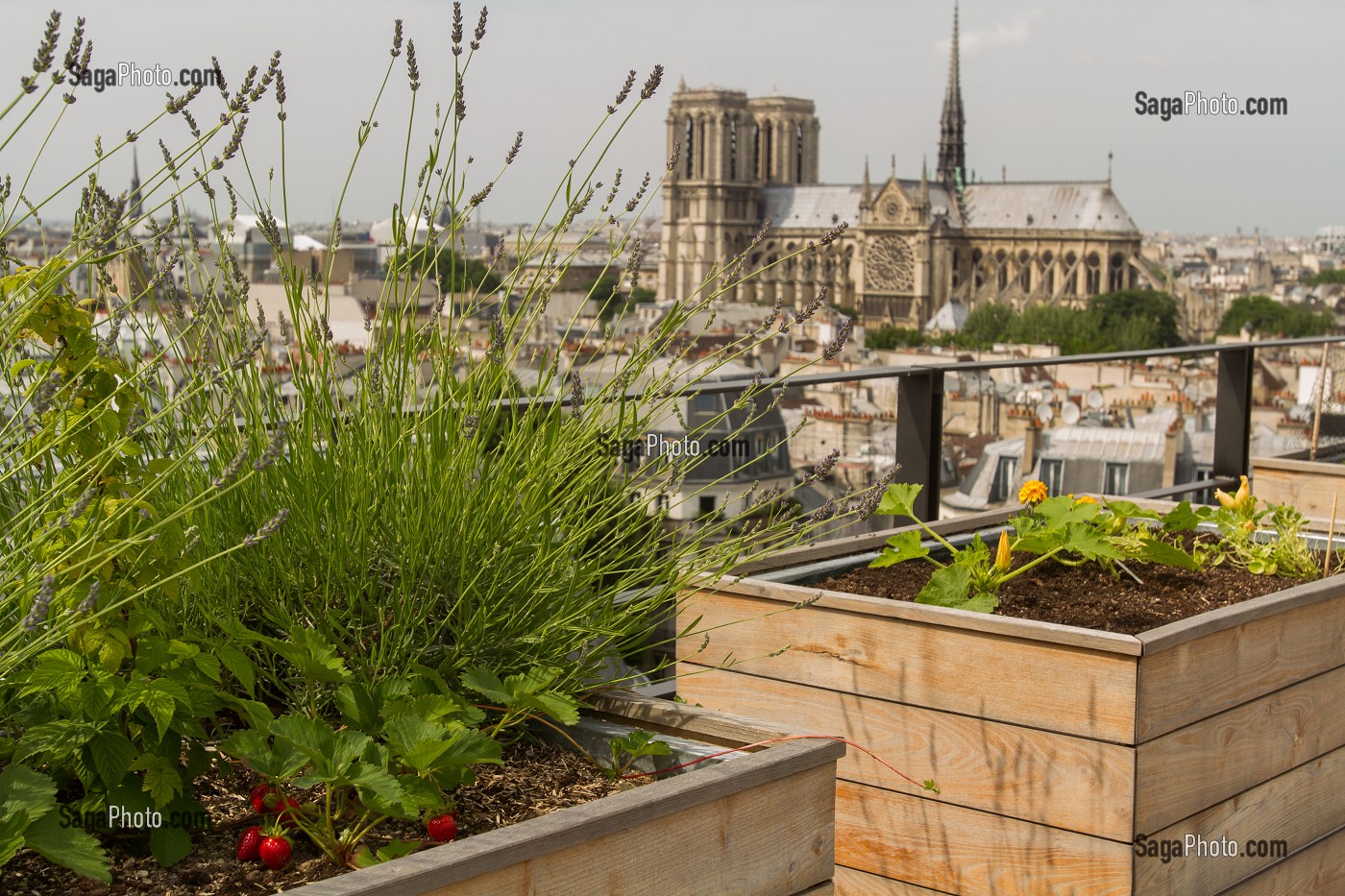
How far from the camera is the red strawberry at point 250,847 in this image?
4.35 ft

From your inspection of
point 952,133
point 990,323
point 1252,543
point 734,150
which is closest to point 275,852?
point 1252,543

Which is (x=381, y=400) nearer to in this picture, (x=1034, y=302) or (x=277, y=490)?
(x=277, y=490)

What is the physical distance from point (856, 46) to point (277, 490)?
8890 cm

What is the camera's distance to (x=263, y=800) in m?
1.39

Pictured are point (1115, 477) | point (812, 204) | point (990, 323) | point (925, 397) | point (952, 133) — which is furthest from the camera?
point (952, 133)

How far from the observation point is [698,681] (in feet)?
7.53

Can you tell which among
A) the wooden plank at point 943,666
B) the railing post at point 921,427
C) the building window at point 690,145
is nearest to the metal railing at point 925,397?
the railing post at point 921,427

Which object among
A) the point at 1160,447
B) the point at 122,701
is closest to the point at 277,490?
the point at 122,701

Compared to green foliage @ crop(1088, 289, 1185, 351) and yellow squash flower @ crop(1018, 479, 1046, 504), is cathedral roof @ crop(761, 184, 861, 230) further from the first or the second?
yellow squash flower @ crop(1018, 479, 1046, 504)

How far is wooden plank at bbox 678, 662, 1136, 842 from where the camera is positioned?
1.91 m

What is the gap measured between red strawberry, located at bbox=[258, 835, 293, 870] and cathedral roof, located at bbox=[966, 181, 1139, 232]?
8566cm

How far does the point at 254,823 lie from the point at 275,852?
108mm

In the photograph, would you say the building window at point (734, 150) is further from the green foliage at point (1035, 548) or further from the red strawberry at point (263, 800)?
the red strawberry at point (263, 800)

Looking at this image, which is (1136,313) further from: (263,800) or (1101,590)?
(263,800)
